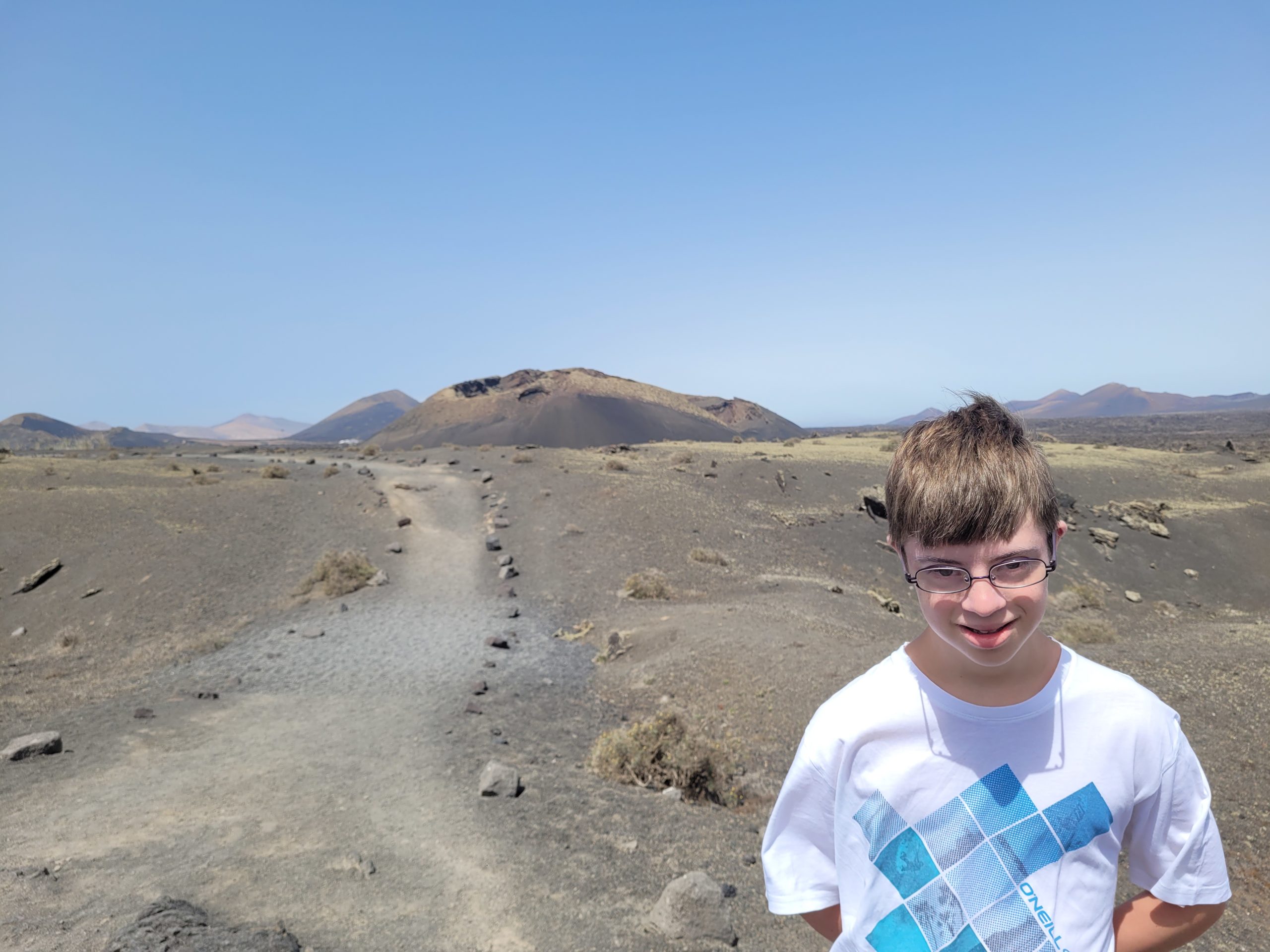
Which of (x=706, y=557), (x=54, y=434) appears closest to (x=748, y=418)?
(x=706, y=557)

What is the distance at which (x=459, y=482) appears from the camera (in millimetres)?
22594

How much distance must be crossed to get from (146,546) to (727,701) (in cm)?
1410

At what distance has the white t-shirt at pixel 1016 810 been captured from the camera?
1402 millimetres

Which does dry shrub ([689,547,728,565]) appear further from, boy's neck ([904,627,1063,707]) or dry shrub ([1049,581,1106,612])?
boy's neck ([904,627,1063,707])

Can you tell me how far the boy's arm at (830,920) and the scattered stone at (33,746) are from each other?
8.24m

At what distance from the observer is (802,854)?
1633mm

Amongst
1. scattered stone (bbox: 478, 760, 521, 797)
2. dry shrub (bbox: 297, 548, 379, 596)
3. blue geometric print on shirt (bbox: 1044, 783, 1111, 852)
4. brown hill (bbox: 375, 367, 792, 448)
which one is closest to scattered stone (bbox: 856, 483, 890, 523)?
dry shrub (bbox: 297, 548, 379, 596)

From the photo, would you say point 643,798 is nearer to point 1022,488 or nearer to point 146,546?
point 1022,488

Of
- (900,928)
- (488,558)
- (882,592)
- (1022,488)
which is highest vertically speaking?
(1022,488)

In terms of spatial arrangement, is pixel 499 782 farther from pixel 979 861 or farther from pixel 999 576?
pixel 999 576

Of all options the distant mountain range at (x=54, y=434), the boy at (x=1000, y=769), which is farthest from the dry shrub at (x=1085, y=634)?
the distant mountain range at (x=54, y=434)

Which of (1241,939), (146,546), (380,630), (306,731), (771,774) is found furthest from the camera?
(146,546)

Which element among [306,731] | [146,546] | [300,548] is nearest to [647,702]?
[306,731]

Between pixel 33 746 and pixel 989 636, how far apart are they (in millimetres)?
8791
